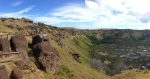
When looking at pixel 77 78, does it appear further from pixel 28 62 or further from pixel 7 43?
pixel 7 43

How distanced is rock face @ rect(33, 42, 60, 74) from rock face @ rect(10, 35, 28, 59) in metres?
1.70

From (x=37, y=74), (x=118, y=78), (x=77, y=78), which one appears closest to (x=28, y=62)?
(x=37, y=74)

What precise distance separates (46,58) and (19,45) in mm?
4557

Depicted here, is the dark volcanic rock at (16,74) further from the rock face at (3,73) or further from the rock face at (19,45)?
the rock face at (19,45)

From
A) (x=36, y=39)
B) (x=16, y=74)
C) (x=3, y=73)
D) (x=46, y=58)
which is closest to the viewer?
(x=3, y=73)

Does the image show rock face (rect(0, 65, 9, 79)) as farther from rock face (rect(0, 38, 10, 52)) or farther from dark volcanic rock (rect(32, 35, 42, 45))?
dark volcanic rock (rect(32, 35, 42, 45))

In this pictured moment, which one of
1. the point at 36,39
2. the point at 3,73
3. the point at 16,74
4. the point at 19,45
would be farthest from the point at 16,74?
the point at 36,39

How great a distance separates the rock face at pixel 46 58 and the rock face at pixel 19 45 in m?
1.70

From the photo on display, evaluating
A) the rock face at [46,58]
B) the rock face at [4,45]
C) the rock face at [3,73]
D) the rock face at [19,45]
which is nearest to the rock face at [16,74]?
the rock face at [3,73]

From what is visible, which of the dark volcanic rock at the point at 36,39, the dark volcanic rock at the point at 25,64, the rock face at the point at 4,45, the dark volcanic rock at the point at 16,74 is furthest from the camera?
the dark volcanic rock at the point at 36,39

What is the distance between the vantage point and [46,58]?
3797 cm

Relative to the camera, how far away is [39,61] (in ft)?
123

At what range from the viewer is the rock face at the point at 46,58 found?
3756cm

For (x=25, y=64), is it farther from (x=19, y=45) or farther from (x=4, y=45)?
(x=19, y=45)
